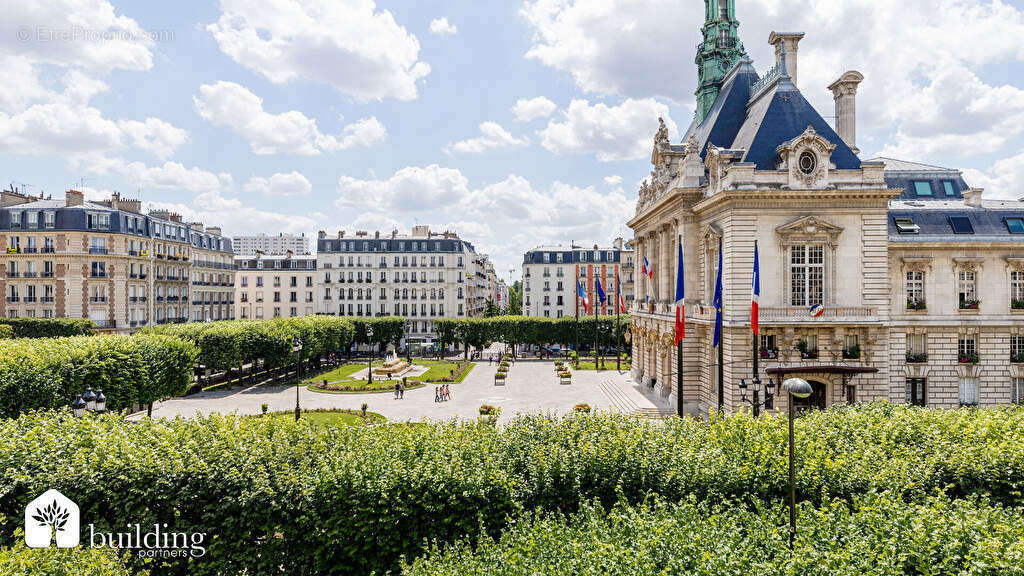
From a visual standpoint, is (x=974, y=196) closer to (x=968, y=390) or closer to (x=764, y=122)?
(x=968, y=390)

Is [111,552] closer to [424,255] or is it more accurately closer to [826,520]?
[826,520]

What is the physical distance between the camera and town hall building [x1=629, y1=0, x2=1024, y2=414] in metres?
32.0

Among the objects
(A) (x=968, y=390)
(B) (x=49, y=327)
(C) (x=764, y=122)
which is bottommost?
(A) (x=968, y=390)

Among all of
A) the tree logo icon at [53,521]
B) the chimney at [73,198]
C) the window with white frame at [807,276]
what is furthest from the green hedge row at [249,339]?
the window with white frame at [807,276]

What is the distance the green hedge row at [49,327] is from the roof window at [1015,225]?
8282cm

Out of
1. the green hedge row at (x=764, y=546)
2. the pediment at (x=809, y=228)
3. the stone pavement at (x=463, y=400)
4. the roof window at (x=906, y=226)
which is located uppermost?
the roof window at (x=906, y=226)

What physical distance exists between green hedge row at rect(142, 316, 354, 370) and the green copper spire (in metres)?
44.0

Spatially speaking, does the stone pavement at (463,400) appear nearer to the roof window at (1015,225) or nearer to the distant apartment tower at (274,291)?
the roof window at (1015,225)

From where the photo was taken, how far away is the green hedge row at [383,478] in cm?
1349

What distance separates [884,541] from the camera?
1040cm

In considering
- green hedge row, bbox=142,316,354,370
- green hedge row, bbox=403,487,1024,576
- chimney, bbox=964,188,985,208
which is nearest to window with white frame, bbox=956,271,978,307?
chimney, bbox=964,188,985,208

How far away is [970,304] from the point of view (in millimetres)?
35031

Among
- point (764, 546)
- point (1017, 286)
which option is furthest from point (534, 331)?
point (764, 546)

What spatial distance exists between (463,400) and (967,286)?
3699cm
